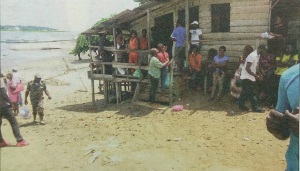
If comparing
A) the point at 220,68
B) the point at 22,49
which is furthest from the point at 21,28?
the point at 22,49

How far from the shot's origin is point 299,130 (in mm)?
1680

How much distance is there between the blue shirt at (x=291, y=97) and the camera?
1.78 metres

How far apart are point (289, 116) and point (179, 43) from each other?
8.75m

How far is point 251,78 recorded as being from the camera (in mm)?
7641

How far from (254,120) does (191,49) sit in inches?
149

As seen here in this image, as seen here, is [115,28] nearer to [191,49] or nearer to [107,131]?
[191,49]

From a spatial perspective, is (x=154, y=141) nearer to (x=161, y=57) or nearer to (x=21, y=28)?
(x=161, y=57)

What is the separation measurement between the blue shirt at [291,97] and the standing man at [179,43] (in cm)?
829

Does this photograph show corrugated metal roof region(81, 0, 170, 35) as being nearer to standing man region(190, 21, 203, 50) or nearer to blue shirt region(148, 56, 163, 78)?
standing man region(190, 21, 203, 50)

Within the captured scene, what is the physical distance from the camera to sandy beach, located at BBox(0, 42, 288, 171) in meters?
5.37

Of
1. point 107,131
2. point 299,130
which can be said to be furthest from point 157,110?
point 299,130

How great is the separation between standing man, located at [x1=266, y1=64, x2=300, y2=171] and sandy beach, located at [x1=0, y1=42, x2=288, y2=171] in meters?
3.46

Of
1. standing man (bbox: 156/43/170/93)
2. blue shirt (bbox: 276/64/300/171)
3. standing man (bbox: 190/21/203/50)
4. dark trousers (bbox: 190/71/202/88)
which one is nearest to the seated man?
dark trousers (bbox: 190/71/202/88)

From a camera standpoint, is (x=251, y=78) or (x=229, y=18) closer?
(x=251, y=78)
